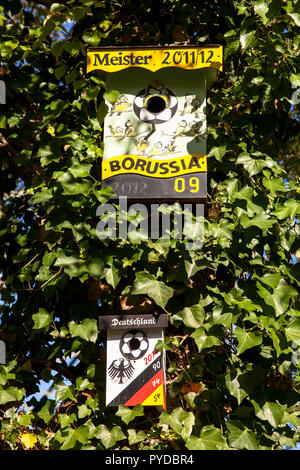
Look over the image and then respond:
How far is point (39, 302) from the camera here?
277 cm

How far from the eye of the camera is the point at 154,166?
217 centimetres

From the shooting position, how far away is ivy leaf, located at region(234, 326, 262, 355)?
1.90m

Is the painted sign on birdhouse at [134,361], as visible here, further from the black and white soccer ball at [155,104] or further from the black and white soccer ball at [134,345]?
the black and white soccer ball at [155,104]

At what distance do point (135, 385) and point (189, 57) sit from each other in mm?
1340

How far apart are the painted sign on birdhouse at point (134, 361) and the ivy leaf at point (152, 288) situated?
0.08 meters

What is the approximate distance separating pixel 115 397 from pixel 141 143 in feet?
3.30

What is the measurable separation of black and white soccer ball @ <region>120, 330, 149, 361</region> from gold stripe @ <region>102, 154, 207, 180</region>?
2.06 feet

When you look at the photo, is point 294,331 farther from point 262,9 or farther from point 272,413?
point 262,9

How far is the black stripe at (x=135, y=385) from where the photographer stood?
204 cm

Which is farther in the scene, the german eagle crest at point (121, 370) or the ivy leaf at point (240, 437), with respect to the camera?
the german eagle crest at point (121, 370)

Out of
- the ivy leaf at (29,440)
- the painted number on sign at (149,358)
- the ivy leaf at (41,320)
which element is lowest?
the ivy leaf at (29,440)

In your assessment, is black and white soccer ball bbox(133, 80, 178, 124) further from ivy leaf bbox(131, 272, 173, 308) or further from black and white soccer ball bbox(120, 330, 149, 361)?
black and white soccer ball bbox(120, 330, 149, 361)

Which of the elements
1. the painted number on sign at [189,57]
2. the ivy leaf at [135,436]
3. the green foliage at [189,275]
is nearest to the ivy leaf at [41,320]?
the green foliage at [189,275]

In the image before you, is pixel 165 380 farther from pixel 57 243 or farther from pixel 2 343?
Answer: pixel 2 343
